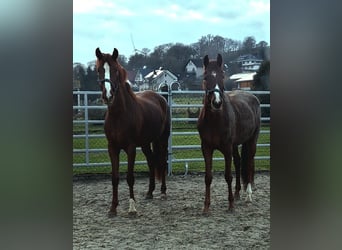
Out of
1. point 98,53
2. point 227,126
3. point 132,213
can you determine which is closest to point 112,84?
point 98,53

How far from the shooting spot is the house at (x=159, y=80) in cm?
Result: 178

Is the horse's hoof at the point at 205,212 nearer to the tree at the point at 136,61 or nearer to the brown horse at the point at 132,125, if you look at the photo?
the brown horse at the point at 132,125

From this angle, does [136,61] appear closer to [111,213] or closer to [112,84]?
[112,84]

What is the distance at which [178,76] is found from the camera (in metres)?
1.80

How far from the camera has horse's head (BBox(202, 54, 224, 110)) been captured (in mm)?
1736

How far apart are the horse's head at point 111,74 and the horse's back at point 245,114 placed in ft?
2.03

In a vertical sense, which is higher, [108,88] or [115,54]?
[115,54]

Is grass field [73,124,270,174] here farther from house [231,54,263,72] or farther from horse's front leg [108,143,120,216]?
house [231,54,263,72]

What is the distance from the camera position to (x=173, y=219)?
1867 mm

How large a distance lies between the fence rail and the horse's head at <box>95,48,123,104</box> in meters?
0.05

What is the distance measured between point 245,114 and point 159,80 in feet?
2.26

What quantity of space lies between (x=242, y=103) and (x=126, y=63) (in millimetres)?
737

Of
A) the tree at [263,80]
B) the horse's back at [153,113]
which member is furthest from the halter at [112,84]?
the tree at [263,80]

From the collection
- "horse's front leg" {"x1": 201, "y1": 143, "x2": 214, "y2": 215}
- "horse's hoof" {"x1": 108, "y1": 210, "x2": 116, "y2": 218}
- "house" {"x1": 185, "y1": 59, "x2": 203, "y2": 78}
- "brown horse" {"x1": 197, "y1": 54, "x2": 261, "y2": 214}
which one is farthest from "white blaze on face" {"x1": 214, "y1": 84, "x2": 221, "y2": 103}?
"horse's hoof" {"x1": 108, "y1": 210, "x2": 116, "y2": 218}
